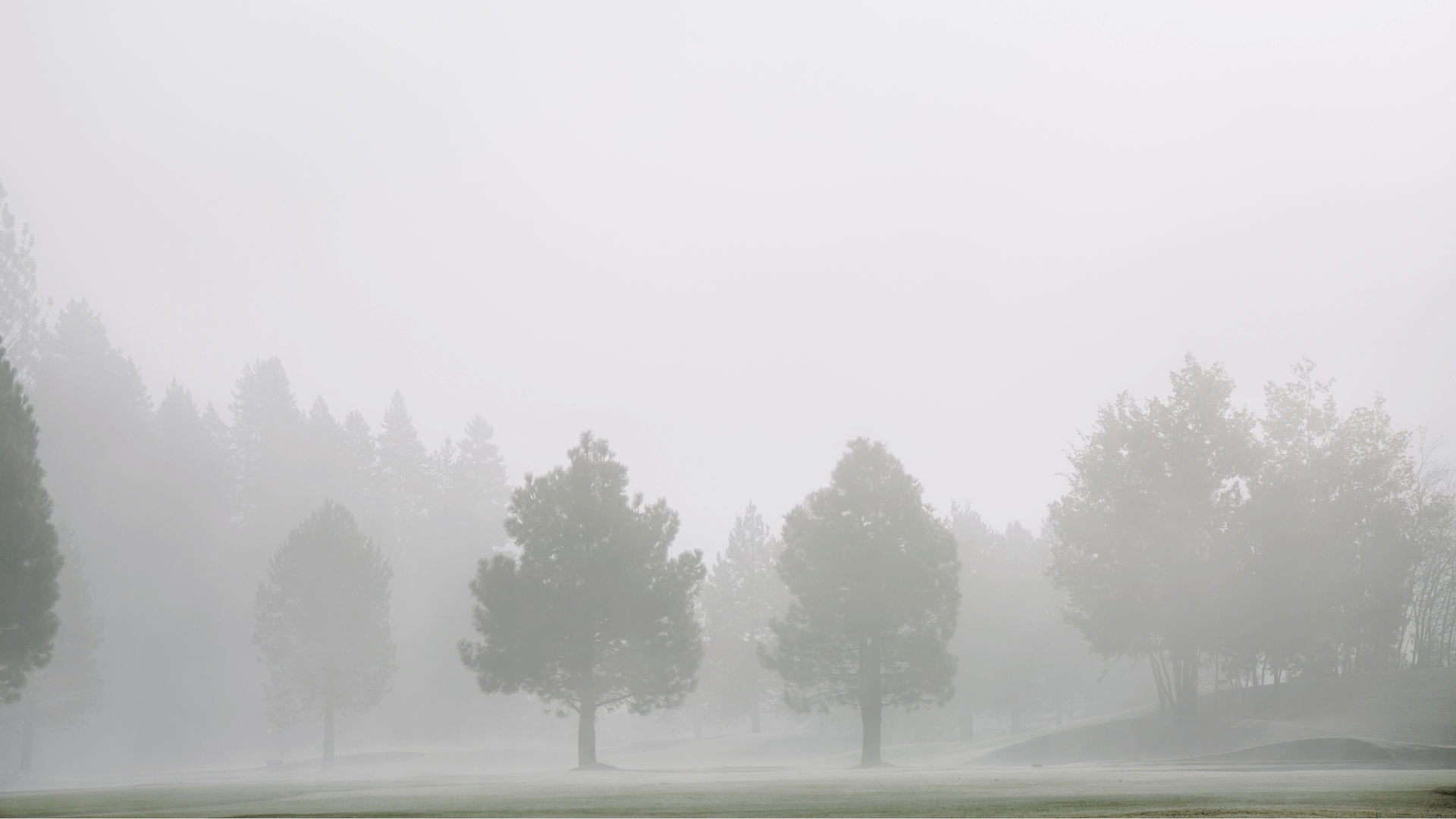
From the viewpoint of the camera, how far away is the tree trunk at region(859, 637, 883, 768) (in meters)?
37.2

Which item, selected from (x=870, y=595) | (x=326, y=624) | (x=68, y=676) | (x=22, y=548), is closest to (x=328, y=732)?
(x=326, y=624)

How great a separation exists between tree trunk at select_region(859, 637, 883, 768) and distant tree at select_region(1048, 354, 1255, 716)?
11.0 meters

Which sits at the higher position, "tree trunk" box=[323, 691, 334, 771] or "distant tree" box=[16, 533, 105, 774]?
"distant tree" box=[16, 533, 105, 774]

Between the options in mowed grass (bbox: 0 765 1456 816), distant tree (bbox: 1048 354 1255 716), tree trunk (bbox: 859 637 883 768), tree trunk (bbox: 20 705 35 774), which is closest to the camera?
mowed grass (bbox: 0 765 1456 816)

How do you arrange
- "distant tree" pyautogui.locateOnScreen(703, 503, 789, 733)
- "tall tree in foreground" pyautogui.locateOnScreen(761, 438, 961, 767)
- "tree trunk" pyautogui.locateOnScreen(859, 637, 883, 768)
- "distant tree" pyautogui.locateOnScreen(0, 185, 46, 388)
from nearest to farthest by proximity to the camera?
1. "tree trunk" pyautogui.locateOnScreen(859, 637, 883, 768)
2. "tall tree in foreground" pyautogui.locateOnScreen(761, 438, 961, 767)
3. "distant tree" pyautogui.locateOnScreen(703, 503, 789, 733)
4. "distant tree" pyautogui.locateOnScreen(0, 185, 46, 388)

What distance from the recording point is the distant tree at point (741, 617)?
66.6 m

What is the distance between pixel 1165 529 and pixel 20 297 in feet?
269

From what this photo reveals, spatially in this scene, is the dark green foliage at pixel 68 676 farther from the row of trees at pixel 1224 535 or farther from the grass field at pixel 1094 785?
the row of trees at pixel 1224 535

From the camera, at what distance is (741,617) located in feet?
223

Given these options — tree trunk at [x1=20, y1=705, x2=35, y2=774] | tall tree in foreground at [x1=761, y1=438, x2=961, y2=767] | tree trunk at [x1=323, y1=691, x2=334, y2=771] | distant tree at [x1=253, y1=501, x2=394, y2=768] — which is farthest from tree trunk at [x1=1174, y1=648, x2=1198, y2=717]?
tree trunk at [x1=20, y1=705, x2=35, y2=774]

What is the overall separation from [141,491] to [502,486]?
30170 millimetres

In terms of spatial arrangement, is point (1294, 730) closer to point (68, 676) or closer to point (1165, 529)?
point (1165, 529)

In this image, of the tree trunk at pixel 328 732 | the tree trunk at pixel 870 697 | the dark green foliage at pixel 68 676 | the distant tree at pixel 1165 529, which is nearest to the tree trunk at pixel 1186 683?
the distant tree at pixel 1165 529

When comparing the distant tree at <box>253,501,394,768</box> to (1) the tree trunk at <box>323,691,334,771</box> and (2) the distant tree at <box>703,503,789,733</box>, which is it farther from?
(2) the distant tree at <box>703,503,789,733</box>
